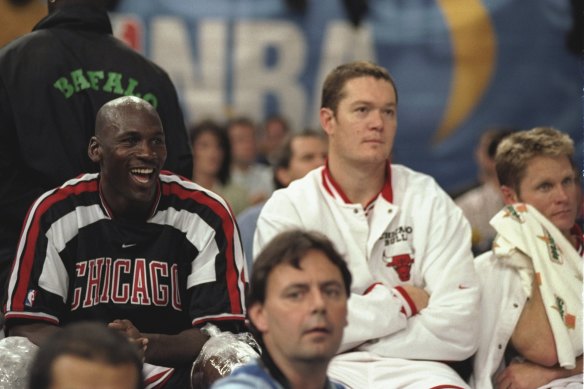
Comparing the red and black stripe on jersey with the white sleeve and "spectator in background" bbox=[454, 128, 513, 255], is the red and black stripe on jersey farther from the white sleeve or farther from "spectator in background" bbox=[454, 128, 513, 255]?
"spectator in background" bbox=[454, 128, 513, 255]

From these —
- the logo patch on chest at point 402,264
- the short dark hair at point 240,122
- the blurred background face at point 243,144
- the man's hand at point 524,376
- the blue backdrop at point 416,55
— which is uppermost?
the blue backdrop at point 416,55

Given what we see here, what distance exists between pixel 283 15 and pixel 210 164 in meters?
1.48

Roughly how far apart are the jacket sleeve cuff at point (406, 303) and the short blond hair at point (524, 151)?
34.5 inches

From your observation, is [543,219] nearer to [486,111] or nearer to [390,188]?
[390,188]

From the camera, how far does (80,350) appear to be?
281 centimetres

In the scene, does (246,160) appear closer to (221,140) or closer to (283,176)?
(221,140)

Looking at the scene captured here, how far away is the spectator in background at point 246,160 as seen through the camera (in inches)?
359

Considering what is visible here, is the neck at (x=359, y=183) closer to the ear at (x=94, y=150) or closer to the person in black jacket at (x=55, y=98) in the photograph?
the person in black jacket at (x=55, y=98)

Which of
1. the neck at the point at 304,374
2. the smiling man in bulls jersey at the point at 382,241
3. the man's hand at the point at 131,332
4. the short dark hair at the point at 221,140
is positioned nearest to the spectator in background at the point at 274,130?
the short dark hair at the point at 221,140

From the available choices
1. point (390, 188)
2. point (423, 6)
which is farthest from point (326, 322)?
point (423, 6)

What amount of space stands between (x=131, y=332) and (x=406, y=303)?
1.11 m

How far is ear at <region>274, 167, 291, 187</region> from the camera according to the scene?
21.8 feet

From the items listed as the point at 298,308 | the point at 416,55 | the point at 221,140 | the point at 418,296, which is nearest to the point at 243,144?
the point at 221,140

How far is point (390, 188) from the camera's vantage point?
4918 millimetres
